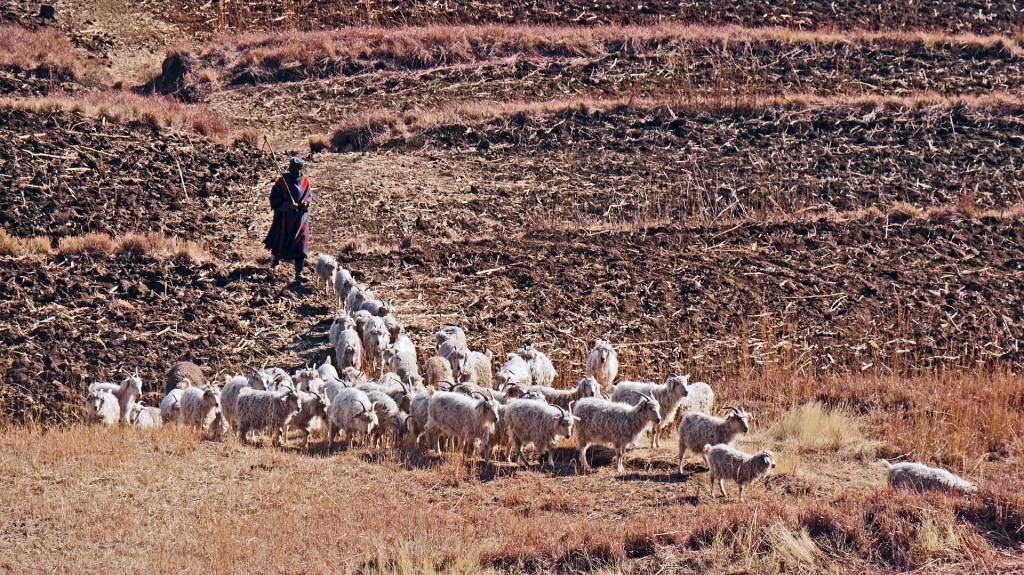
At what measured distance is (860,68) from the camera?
118 feet

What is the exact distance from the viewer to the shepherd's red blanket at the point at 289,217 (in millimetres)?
22203

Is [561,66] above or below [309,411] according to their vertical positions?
above

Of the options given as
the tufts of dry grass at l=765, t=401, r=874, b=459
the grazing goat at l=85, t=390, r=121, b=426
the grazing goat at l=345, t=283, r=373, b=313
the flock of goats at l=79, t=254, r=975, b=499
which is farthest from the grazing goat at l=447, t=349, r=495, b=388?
the grazing goat at l=85, t=390, r=121, b=426

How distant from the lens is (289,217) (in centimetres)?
2233

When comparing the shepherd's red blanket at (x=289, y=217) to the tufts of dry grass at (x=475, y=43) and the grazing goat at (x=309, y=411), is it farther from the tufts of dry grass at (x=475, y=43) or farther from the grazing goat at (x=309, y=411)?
the tufts of dry grass at (x=475, y=43)

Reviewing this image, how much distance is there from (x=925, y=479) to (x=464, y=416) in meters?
5.05

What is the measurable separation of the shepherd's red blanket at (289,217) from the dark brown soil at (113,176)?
2599mm

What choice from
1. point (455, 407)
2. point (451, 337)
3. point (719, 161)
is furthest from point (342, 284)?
point (719, 161)

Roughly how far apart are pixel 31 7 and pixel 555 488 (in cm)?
3187

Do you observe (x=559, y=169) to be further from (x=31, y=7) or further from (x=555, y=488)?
→ (x=31, y=7)

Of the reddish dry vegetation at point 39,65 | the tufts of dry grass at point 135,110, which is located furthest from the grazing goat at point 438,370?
the reddish dry vegetation at point 39,65

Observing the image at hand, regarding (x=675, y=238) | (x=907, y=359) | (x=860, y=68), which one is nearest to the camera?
(x=907, y=359)

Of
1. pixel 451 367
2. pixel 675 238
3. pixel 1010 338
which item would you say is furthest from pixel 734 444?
pixel 675 238

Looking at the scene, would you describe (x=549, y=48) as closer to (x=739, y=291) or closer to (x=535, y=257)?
(x=535, y=257)
